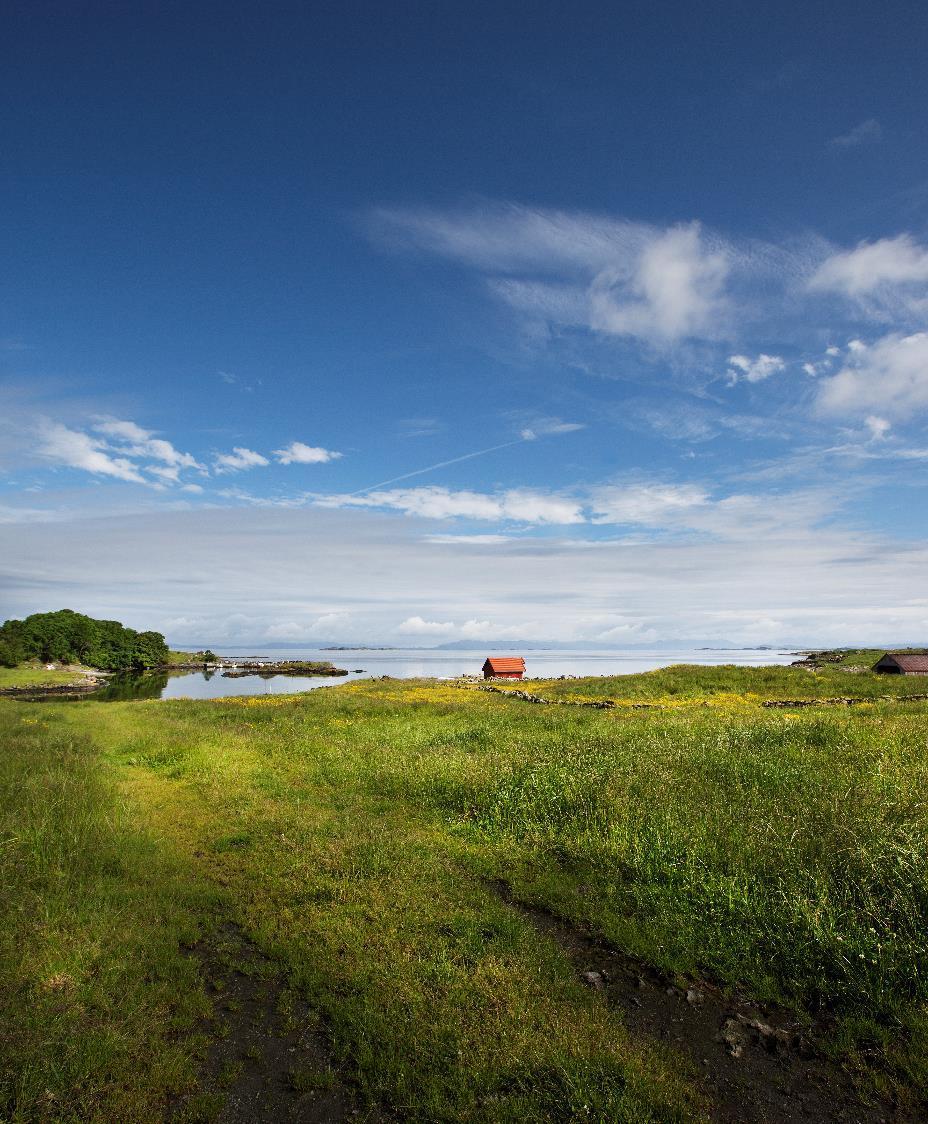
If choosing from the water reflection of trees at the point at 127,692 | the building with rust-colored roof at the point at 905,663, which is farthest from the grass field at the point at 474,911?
the water reflection of trees at the point at 127,692

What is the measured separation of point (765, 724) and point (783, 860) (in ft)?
38.0

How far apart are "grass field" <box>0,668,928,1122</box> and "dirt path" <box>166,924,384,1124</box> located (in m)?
0.09

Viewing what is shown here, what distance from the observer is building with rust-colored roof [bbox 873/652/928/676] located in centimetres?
5841

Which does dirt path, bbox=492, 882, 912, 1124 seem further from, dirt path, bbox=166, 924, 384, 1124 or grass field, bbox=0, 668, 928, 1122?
dirt path, bbox=166, 924, 384, 1124

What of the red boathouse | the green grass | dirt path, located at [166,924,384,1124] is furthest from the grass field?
the green grass

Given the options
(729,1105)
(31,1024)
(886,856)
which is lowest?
(729,1105)

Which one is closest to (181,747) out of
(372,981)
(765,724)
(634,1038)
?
(372,981)

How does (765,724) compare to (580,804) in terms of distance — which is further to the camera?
(765,724)

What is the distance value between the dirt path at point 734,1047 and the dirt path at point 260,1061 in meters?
3.44

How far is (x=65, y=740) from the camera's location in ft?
74.8

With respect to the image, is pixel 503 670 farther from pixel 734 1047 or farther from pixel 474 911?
pixel 734 1047

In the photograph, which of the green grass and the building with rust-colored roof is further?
the green grass

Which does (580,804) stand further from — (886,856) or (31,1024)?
(31,1024)

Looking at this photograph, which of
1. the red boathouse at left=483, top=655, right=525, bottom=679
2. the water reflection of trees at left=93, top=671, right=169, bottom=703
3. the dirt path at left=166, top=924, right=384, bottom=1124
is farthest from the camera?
the red boathouse at left=483, top=655, right=525, bottom=679
